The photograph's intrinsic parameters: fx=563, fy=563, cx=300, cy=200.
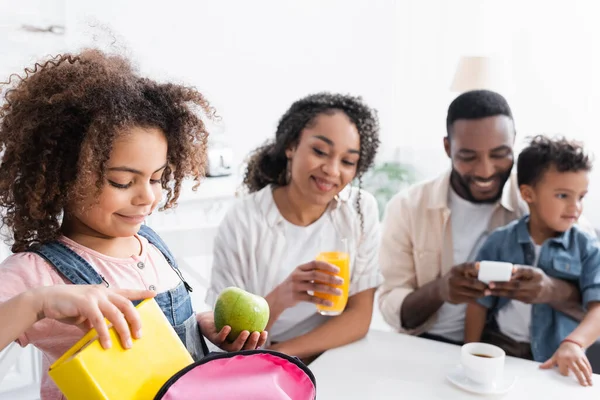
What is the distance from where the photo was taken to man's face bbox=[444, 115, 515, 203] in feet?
5.48

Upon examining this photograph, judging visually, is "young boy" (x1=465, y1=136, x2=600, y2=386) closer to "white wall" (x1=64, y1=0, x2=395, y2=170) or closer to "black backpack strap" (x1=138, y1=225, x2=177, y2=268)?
"black backpack strap" (x1=138, y1=225, x2=177, y2=268)

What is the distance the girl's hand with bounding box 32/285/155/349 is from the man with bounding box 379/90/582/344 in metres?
1.08

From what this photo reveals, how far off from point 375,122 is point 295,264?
18.6 inches

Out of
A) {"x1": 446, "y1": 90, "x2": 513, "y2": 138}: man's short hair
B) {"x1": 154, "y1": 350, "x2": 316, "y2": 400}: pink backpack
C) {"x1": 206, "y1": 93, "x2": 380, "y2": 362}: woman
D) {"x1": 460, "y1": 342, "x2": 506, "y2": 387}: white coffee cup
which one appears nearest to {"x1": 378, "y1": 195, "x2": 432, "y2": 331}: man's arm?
{"x1": 206, "y1": 93, "x2": 380, "y2": 362}: woman

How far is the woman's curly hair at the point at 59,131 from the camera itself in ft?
2.79

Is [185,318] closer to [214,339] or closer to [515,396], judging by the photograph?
[214,339]

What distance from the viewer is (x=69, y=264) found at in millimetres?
861

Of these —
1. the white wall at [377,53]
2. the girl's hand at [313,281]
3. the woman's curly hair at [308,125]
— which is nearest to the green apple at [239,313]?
the girl's hand at [313,281]

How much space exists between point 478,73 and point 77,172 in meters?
2.67

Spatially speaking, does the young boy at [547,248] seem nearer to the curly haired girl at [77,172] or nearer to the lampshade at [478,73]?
the curly haired girl at [77,172]

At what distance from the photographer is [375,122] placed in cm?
163

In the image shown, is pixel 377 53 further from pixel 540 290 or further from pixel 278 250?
pixel 540 290

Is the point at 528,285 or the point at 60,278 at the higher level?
the point at 60,278

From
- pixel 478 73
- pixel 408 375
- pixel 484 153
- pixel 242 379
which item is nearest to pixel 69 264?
pixel 242 379
